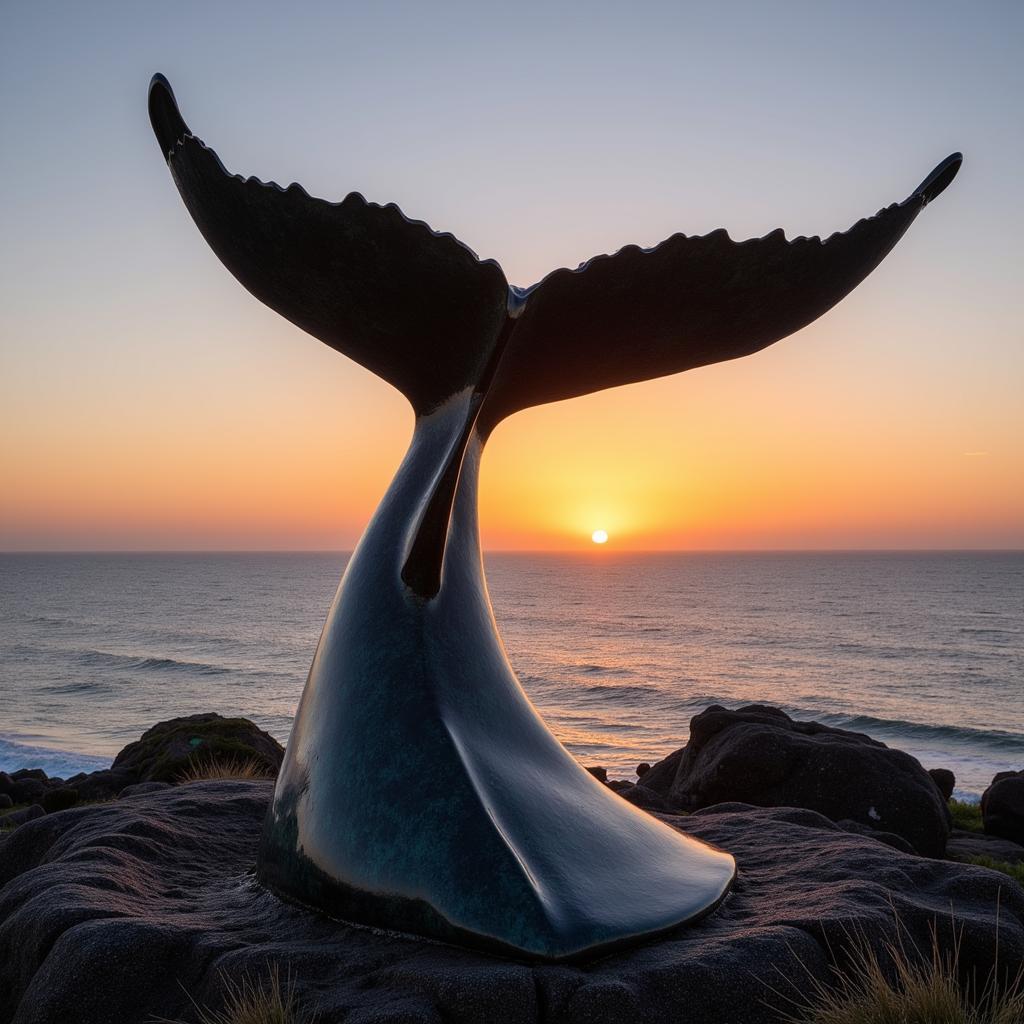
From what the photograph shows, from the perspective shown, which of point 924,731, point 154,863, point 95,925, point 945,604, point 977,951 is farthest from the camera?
point 945,604

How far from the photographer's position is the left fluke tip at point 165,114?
393 cm

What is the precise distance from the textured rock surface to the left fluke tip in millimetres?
3086

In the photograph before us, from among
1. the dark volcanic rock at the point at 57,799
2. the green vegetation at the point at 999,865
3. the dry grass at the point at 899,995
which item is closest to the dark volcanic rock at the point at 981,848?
the green vegetation at the point at 999,865

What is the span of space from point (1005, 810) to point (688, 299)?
13585 mm

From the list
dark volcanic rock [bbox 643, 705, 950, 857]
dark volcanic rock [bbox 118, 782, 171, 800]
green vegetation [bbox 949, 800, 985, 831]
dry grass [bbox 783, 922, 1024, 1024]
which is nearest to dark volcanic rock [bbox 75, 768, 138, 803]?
dark volcanic rock [bbox 118, 782, 171, 800]

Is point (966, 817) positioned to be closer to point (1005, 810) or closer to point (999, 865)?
point (1005, 810)

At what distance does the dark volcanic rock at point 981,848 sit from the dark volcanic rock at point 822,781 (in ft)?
1.37

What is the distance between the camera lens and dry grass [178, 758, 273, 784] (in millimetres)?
11758

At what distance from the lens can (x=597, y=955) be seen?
3.77 m

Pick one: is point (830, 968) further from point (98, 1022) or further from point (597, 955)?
point (98, 1022)

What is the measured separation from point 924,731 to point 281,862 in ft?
96.6

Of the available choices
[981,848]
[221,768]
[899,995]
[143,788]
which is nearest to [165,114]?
[899,995]

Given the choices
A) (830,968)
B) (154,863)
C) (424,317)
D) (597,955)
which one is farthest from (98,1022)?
A: (424,317)

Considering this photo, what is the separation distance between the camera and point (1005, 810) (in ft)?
48.9
